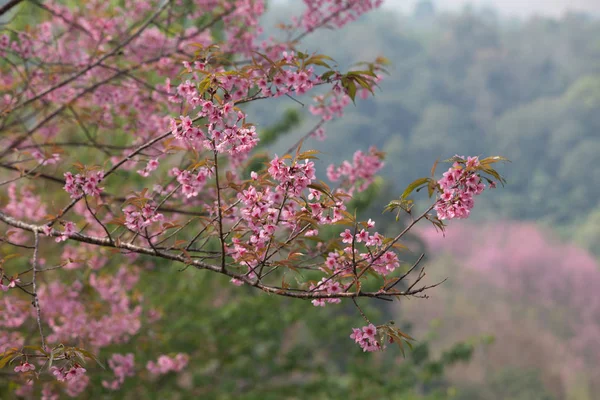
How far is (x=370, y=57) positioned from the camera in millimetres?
37844

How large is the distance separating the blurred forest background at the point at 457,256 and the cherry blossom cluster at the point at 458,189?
7.50 feet

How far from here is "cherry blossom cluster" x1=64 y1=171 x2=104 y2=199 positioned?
1487 millimetres

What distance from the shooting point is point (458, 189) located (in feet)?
4.39

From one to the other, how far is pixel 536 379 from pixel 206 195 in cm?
1089

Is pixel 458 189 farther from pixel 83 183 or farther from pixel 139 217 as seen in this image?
pixel 83 183

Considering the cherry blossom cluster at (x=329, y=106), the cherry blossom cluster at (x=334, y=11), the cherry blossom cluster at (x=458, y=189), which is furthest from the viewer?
the cherry blossom cluster at (x=334, y=11)

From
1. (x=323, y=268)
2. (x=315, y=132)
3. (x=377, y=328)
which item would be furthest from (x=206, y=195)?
(x=377, y=328)

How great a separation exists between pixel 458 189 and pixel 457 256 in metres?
22.0

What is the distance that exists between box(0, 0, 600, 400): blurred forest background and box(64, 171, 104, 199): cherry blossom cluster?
190cm

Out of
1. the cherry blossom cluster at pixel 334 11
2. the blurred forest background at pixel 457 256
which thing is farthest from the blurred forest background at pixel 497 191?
the cherry blossom cluster at pixel 334 11

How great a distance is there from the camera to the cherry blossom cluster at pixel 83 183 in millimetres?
1487

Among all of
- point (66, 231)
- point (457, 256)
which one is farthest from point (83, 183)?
point (457, 256)

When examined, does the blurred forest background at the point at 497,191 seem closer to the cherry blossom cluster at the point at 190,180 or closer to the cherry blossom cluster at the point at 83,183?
the cherry blossom cluster at the point at 190,180

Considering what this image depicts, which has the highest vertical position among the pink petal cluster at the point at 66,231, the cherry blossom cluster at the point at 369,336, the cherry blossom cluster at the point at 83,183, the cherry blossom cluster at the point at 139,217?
the cherry blossom cluster at the point at 83,183
